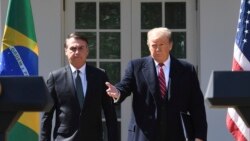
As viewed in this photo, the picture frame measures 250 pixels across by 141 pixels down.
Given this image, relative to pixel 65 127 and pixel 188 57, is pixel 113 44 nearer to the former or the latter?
pixel 188 57

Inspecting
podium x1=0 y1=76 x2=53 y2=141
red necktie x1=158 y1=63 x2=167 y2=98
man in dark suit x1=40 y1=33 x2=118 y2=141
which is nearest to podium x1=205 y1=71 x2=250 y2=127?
podium x1=0 y1=76 x2=53 y2=141

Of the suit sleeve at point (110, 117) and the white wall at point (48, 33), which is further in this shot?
the white wall at point (48, 33)

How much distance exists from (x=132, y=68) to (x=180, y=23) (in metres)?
3.48

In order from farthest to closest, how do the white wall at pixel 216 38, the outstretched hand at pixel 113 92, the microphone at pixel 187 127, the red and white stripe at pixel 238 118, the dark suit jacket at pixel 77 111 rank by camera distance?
the white wall at pixel 216 38, the red and white stripe at pixel 238 118, the dark suit jacket at pixel 77 111, the microphone at pixel 187 127, the outstretched hand at pixel 113 92

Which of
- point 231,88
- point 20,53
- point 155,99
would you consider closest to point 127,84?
point 155,99

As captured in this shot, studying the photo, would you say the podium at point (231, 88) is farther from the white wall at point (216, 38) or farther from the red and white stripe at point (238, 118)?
the white wall at point (216, 38)

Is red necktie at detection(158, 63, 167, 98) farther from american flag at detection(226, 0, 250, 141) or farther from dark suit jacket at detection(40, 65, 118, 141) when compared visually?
american flag at detection(226, 0, 250, 141)

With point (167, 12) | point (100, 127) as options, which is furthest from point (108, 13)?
point (100, 127)

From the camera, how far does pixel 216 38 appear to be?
7.38 m

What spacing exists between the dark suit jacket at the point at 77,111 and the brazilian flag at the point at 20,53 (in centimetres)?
90

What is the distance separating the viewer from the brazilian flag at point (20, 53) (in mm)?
5363

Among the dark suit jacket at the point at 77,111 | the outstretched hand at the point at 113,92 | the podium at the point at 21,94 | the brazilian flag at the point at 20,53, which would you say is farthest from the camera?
the brazilian flag at the point at 20,53

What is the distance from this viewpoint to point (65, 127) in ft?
14.5

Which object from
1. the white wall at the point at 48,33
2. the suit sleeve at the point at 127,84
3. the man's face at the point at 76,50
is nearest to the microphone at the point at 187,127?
the suit sleeve at the point at 127,84
